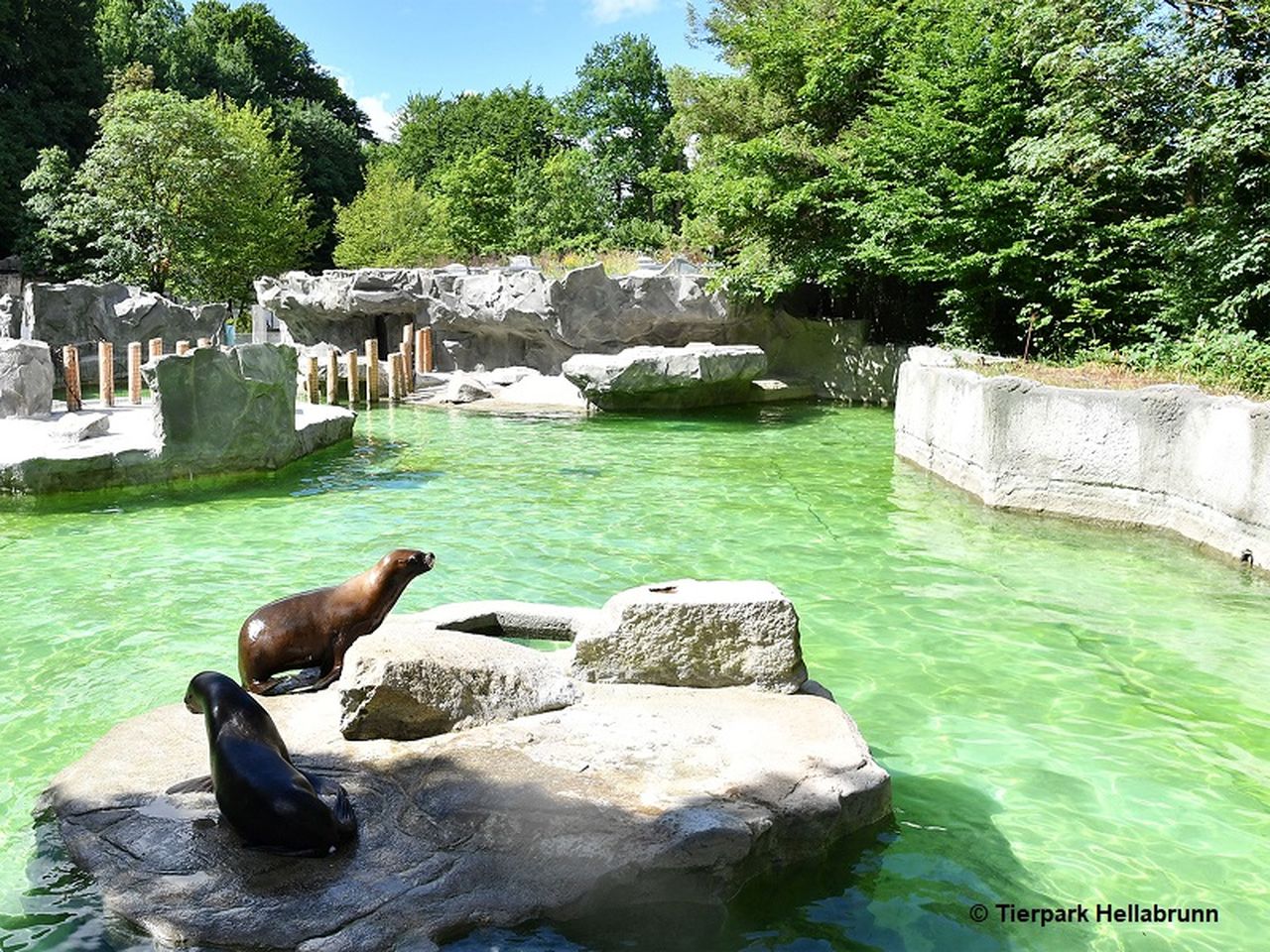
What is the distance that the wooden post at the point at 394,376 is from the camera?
20312 millimetres

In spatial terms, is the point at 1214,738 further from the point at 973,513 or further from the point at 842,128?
the point at 842,128

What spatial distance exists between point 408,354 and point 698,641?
1891cm

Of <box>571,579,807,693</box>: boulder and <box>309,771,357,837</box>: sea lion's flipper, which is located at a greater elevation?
<box>571,579,807,693</box>: boulder

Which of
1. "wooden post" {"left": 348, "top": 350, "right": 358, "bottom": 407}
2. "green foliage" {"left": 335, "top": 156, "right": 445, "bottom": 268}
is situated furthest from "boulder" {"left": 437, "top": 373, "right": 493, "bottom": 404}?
"green foliage" {"left": 335, "top": 156, "right": 445, "bottom": 268}

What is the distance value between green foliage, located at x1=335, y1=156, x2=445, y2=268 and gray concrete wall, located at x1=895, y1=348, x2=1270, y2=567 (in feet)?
78.3

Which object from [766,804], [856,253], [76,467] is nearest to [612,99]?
[856,253]

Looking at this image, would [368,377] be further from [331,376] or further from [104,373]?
[104,373]

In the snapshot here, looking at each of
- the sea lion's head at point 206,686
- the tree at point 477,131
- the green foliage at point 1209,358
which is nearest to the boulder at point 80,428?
the sea lion's head at point 206,686

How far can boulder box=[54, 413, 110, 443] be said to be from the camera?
37.2 feet

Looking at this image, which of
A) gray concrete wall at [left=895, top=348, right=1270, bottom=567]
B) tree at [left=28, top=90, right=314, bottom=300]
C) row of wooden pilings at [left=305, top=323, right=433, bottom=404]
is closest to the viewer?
gray concrete wall at [left=895, top=348, right=1270, bottom=567]

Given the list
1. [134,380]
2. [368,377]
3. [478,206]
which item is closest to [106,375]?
[134,380]

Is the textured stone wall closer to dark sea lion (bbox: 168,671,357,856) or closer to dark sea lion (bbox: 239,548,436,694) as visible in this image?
dark sea lion (bbox: 239,548,436,694)

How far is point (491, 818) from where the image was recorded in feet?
11.7

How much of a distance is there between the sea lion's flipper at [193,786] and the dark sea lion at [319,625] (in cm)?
107
